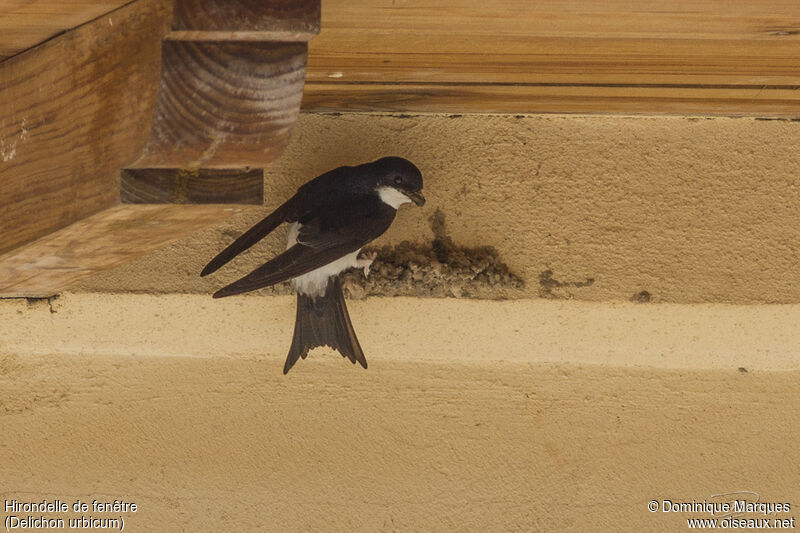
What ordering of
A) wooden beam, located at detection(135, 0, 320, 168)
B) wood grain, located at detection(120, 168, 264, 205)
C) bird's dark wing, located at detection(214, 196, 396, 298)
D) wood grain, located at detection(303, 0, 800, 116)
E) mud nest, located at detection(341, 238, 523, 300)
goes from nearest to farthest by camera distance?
wooden beam, located at detection(135, 0, 320, 168) < wood grain, located at detection(120, 168, 264, 205) < wood grain, located at detection(303, 0, 800, 116) < bird's dark wing, located at detection(214, 196, 396, 298) < mud nest, located at detection(341, 238, 523, 300)

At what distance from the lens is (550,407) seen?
1.76m

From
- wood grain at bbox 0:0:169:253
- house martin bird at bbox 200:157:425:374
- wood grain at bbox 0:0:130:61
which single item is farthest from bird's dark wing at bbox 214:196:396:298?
wood grain at bbox 0:0:130:61

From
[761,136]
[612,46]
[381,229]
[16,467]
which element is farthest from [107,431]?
[761,136]

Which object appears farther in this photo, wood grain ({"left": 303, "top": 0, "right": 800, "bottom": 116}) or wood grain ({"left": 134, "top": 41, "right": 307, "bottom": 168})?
wood grain ({"left": 303, "top": 0, "right": 800, "bottom": 116})

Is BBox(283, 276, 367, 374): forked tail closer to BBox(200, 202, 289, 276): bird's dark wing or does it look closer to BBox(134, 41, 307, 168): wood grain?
BBox(200, 202, 289, 276): bird's dark wing

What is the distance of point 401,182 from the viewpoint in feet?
5.34

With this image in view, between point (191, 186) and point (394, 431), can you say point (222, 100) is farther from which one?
point (394, 431)

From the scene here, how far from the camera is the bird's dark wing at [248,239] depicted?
1.48 meters

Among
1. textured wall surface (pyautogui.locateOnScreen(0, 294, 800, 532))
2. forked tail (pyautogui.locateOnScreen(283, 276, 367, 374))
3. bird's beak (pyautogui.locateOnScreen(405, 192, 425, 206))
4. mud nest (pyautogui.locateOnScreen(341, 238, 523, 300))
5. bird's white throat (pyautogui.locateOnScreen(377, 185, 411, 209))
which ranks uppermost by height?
bird's beak (pyautogui.locateOnScreen(405, 192, 425, 206))

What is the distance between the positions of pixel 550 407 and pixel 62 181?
0.99 m

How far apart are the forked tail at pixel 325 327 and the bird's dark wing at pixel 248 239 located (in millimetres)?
166

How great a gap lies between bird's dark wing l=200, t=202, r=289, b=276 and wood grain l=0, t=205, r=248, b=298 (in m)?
0.20

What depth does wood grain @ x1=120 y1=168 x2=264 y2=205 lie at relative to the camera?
1.06 metres

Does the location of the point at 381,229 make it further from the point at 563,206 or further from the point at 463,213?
the point at 563,206
